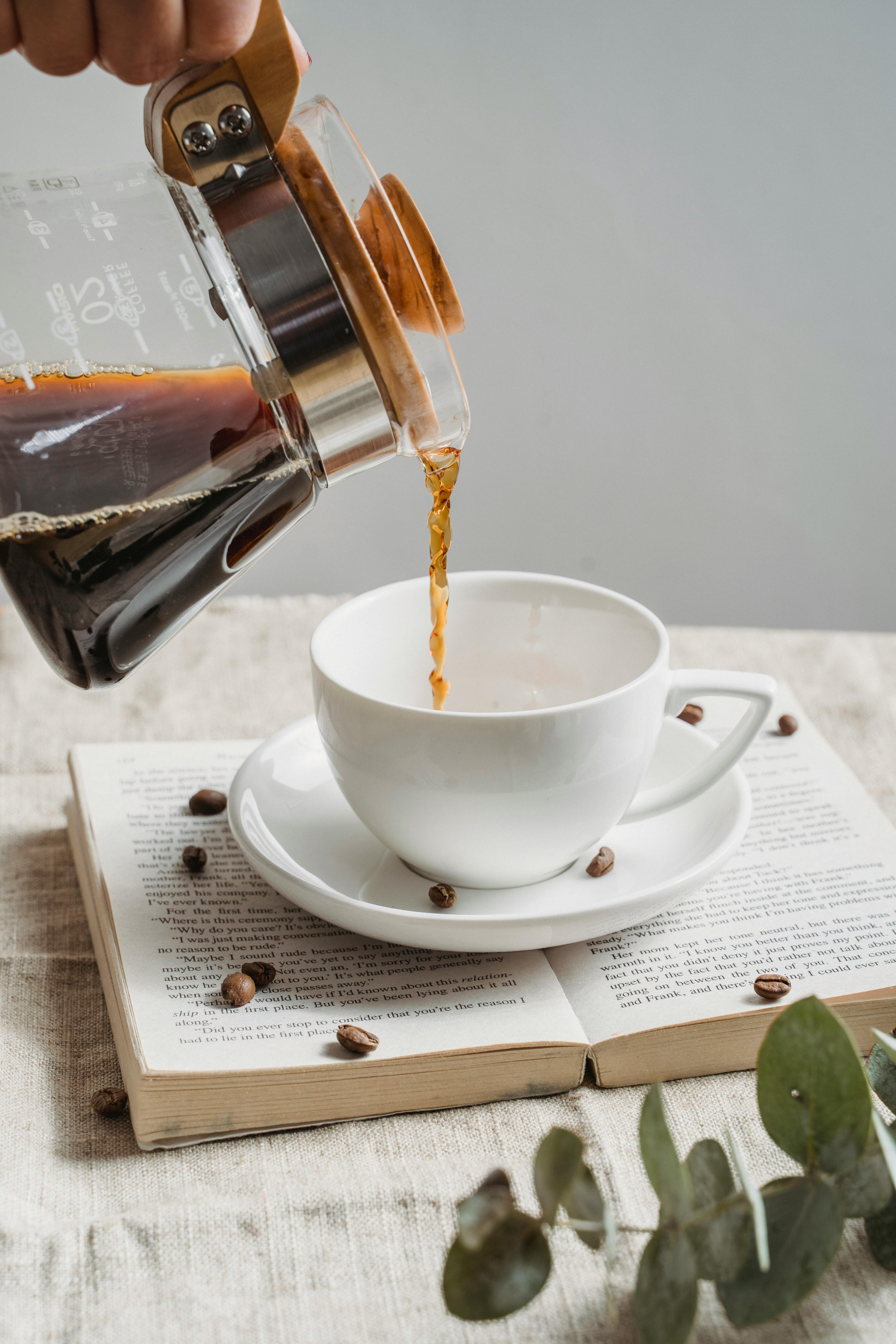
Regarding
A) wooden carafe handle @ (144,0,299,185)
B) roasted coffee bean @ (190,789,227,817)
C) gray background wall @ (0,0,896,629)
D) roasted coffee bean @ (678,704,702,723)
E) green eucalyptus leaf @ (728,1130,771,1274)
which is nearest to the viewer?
green eucalyptus leaf @ (728,1130,771,1274)

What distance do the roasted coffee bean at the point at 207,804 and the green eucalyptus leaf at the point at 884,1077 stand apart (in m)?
0.53

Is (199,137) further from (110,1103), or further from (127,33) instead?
(110,1103)

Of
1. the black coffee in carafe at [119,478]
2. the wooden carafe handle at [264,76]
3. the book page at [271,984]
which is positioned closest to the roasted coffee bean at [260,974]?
the book page at [271,984]

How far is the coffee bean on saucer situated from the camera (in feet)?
2.73

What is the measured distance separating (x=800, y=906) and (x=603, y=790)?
0.60 feet

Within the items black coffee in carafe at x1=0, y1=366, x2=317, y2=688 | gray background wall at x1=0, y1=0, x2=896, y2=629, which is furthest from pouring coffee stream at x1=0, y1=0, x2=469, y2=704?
gray background wall at x1=0, y1=0, x2=896, y2=629

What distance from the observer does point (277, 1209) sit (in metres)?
0.60

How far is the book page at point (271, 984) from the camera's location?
67cm

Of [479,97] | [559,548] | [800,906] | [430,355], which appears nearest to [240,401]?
[430,355]

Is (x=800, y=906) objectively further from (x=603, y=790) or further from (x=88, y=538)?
(x=88, y=538)

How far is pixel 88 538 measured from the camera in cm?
62

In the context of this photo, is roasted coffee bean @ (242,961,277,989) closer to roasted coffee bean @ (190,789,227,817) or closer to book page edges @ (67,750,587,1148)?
book page edges @ (67,750,587,1148)

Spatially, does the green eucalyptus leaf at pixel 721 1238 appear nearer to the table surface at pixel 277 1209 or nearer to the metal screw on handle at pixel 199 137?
the table surface at pixel 277 1209

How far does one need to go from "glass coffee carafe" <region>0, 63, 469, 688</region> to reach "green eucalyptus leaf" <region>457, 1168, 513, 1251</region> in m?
0.36
